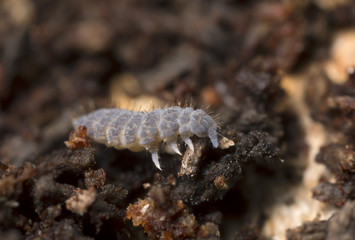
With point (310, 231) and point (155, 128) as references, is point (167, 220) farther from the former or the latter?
point (310, 231)

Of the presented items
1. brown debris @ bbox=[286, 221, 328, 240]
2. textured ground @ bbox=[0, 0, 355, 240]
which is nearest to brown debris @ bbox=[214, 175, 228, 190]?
textured ground @ bbox=[0, 0, 355, 240]

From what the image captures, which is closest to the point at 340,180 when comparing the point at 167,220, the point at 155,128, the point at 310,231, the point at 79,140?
the point at 310,231

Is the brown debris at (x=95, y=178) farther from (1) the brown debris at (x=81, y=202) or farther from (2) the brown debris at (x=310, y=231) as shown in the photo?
(2) the brown debris at (x=310, y=231)

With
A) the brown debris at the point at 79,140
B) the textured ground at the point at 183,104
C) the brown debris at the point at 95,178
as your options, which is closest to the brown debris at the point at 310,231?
the textured ground at the point at 183,104

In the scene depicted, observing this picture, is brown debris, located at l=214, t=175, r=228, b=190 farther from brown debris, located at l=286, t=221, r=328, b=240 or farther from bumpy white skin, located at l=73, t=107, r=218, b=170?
brown debris, located at l=286, t=221, r=328, b=240

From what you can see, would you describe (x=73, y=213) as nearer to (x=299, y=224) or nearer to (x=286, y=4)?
(x=299, y=224)

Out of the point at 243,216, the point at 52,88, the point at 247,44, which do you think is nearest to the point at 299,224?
the point at 243,216
